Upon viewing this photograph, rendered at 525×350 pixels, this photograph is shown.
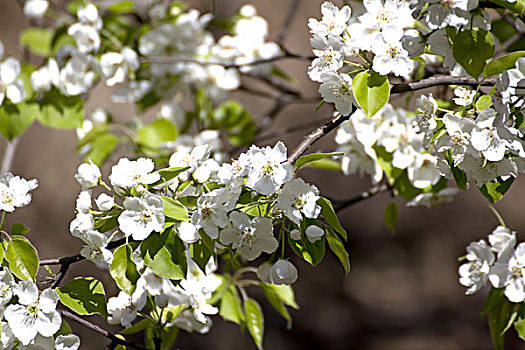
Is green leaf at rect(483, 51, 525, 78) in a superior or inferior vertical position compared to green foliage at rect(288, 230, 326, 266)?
superior

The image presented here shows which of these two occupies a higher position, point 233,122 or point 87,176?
point 87,176

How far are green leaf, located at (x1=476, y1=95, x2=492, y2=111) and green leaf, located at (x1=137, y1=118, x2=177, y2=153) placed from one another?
0.80m

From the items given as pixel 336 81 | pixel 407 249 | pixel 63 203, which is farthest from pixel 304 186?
pixel 63 203

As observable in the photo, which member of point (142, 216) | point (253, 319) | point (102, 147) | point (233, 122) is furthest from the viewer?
point (233, 122)

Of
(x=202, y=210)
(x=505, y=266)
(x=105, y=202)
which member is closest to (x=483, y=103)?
(x=505, y=266)

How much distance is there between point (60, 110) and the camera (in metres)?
1.32

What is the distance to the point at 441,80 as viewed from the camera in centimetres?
77

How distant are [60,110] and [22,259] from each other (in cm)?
64

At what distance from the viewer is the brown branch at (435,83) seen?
2.43 feet

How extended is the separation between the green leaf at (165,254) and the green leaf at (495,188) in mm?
389

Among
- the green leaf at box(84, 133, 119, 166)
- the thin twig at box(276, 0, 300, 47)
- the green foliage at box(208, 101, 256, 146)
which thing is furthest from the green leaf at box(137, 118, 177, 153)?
the thin twig at box(276, 0, 300, 47)

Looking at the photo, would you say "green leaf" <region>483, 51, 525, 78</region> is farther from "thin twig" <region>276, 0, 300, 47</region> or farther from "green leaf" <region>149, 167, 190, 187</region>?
"thin twig" <region>276, 0, 300, 47</region>

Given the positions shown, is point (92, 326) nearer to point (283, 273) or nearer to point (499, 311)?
point (283, 273)

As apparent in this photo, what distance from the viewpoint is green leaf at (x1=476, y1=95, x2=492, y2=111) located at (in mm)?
742
